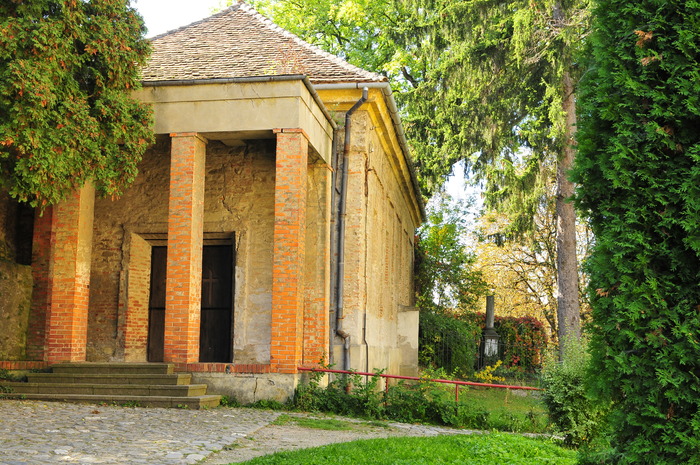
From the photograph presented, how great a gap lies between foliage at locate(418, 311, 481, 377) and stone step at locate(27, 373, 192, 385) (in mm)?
11376

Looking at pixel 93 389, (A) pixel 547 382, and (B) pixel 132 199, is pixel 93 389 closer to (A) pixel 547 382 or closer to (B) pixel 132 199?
(B) pixel 132 199

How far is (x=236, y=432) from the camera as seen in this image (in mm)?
8633

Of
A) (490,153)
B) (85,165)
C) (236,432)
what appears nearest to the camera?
(236,432)

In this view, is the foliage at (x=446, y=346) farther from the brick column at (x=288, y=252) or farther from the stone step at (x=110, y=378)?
the stone step at (x=110, y=378)

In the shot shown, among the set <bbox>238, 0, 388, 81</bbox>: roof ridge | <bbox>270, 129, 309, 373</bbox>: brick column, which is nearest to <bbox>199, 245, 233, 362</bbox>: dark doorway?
<bbox>270, 129, 309, 373</bbox>: brick column

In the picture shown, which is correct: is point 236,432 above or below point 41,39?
below

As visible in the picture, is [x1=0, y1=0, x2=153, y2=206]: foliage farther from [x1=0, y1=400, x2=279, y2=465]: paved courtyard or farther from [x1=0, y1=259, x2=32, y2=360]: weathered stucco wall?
[x1=0, y1=400, x2=279, y2=465]: paved courtyard

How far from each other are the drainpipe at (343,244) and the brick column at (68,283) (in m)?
4.31

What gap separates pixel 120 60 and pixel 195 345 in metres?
4.54

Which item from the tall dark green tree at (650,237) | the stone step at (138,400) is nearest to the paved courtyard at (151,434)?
the stone step at (138,400)

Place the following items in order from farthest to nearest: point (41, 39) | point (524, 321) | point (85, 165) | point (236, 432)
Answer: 1. point (524, 321)
2. point (85, 165)
3. point (41, 39)
4. point (236, 432)

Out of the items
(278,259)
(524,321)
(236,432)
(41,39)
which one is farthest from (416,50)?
(236,432)

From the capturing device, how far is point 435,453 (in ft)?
25.2

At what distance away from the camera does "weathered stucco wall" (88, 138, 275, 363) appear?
12883mm
